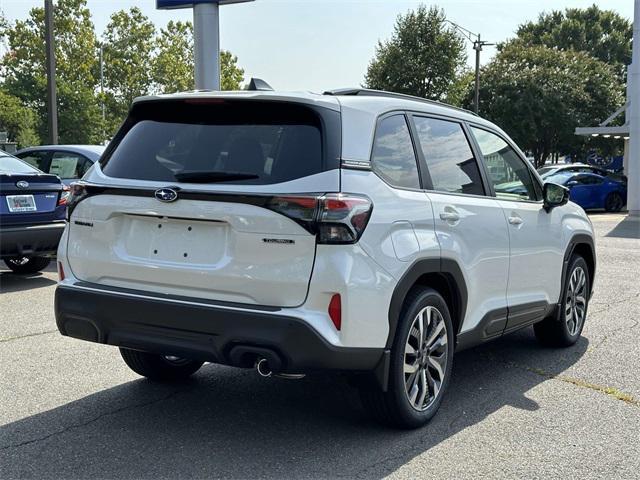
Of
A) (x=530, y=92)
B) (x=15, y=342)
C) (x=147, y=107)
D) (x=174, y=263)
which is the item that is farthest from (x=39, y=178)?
(x=530, y=92)

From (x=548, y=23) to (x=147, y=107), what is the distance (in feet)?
218

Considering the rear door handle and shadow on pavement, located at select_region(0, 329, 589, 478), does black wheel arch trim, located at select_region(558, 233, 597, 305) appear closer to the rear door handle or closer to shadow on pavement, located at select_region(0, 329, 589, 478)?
shadow on pavement, located at select_region(0, 329, 589, 478)

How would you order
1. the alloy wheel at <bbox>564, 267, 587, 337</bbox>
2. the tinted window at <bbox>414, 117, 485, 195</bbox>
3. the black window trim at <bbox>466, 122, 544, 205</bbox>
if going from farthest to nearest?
the alloy wheel at <bbox>564, 267, 587, 337</bbox> < the black window trim at <bbox>466, 122, 544, 205</bbox> < the tinted window at <bbox>414, 117, 485, 195</bbox>

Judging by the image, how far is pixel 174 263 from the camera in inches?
152

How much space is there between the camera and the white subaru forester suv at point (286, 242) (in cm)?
361

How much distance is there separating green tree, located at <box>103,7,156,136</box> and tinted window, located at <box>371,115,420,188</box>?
5476 centimetres

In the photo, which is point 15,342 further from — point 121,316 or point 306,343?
point 306,343

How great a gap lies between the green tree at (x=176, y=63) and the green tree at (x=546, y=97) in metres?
21.5

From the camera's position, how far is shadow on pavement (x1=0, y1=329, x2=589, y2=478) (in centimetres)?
369

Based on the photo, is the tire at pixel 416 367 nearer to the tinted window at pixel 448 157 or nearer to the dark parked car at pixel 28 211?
the tinted window at pixel 448 157

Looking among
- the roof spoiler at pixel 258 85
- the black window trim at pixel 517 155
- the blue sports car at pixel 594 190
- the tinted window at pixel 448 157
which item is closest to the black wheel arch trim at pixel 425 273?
the tinted window at pixel 448 157

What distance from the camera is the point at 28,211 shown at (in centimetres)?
869

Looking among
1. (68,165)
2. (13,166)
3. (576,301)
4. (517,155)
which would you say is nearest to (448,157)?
(517,155)

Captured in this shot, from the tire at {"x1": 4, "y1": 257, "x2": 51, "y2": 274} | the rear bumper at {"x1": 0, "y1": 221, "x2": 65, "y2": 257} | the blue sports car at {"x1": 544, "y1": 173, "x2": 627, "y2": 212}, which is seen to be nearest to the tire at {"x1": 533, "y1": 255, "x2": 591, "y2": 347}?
the rear bumper at {"x1": 0, "y1": 221, "x2": 65, "y2": 257}
